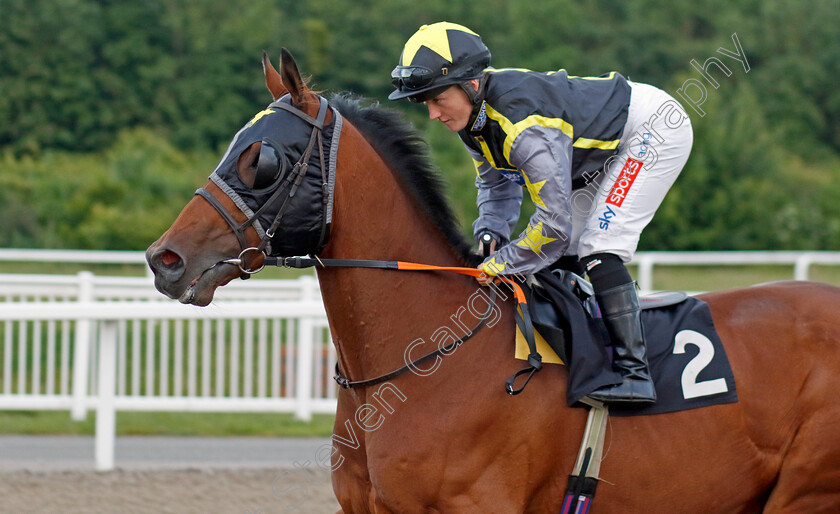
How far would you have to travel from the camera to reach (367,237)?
294cm

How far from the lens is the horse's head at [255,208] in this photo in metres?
2.69

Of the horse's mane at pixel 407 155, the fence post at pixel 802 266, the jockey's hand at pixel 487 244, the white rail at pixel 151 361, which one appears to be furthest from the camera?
the fence post at pixel 802 266

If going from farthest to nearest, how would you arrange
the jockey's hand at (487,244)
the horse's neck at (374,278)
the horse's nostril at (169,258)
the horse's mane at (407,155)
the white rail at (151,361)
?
the white rail at (151,361), the jockey's hand at (487,244), the horse's mane at (407,155), the horse's neck at (374,278), the horse's nostril at (169,258)

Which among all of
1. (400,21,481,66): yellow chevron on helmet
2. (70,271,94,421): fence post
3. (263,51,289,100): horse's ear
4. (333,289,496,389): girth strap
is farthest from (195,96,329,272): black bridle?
(70,271,94,421): fence post

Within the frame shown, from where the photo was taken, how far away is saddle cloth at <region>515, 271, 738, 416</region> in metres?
2.96

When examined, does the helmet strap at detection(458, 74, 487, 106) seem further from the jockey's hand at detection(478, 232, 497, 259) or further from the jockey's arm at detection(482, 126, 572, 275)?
the jockey's hand at detection(478, 232, 497, 259)

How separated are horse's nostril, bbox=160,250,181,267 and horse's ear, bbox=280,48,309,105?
603 mm

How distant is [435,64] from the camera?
2.94 meters

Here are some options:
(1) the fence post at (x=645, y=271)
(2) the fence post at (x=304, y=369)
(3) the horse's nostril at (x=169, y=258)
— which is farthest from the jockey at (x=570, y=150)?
(1) the fence post at (x=645, y=271)

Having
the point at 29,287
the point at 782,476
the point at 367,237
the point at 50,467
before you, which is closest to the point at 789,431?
the point at 782,476

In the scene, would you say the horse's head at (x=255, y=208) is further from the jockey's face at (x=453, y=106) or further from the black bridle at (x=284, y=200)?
the jockey's face at (x=453, y=106)

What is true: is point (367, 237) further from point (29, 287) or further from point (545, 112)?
point (29, 287)

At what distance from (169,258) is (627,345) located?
1.47m

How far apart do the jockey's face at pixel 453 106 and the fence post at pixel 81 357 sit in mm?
4070
